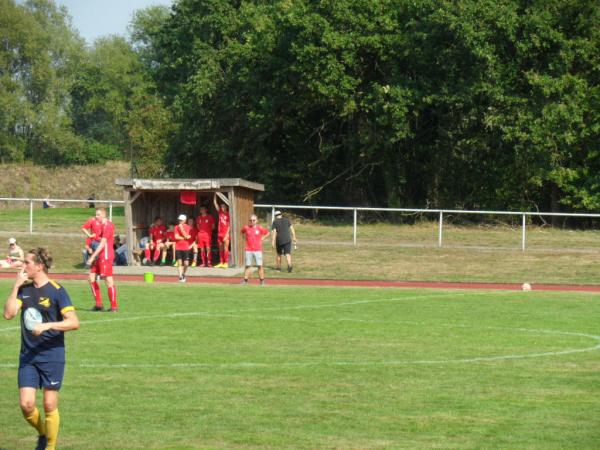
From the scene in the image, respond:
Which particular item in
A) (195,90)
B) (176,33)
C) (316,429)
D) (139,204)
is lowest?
(316,429)

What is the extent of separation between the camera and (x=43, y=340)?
369 inches

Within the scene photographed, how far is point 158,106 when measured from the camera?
7188cm

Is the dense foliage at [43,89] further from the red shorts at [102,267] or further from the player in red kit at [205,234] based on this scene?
the red shorts at [102,267]

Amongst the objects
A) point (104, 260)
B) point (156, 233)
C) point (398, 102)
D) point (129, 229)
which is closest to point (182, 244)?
point (129, 229)

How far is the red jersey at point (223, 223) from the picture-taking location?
34375 millimetres

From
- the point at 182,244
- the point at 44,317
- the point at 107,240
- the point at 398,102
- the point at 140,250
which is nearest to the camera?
the point at 44,317

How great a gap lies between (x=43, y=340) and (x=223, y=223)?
25.0 m

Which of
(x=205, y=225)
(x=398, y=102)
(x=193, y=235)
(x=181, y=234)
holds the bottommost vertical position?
(x=193, y=235)

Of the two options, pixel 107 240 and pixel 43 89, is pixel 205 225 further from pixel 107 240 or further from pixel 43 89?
pixel 43 89

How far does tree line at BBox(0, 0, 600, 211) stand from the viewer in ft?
148

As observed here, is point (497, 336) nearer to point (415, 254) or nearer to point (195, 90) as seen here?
point (415, 254)

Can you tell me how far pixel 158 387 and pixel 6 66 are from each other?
89679 mm

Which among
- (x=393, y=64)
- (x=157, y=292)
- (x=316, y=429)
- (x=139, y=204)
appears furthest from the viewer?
(x=393, y=64)

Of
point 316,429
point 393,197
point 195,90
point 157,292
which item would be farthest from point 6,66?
point 316,429
